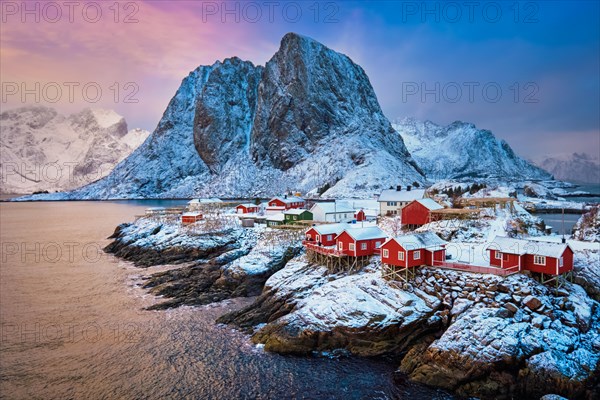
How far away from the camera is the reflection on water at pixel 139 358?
73.6ft

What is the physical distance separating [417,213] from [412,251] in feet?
66.7

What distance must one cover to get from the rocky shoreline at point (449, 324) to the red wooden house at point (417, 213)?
54.4 ft

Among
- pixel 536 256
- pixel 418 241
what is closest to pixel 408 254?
pixel 418 241

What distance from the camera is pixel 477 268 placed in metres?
Answer: 30.3

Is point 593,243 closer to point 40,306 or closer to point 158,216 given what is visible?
point 40,306

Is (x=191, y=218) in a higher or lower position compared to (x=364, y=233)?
lower

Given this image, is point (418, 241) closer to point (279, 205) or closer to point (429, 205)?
point (429, 205)

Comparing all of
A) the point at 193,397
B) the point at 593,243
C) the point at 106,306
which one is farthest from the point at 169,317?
the point at 593,243

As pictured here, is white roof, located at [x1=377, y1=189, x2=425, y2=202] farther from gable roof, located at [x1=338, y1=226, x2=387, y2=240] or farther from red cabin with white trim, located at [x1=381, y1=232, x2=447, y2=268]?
red cabin with white trim, located at [x1=381, y1=232, x2=447, y2=268]

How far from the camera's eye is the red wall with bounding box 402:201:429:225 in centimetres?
5028

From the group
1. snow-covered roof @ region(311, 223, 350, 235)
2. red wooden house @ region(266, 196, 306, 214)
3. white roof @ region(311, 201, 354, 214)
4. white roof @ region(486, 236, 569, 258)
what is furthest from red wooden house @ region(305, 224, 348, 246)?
red wooden house @ region(266, 196, 306, 214)

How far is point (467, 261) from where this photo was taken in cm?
3331

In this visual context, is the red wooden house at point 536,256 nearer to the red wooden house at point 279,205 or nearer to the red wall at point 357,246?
the red wall at point 357,246

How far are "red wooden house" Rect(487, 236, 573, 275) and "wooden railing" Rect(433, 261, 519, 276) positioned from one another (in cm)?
62
